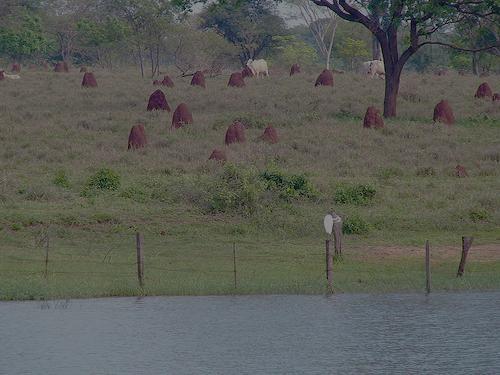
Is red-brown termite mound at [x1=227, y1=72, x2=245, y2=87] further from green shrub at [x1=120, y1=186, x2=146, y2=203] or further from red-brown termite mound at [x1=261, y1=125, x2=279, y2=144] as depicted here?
green shrub at [x1=120, y1=186, x2=146, y2=203]

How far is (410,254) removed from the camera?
26219mm

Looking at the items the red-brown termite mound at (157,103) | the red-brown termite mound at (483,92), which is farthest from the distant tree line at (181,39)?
the red-brown termite mound at (157,103)

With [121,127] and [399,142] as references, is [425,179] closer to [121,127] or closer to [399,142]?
[399,142]

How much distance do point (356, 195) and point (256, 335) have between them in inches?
446

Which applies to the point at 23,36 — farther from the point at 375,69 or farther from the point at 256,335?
the point at 256,335

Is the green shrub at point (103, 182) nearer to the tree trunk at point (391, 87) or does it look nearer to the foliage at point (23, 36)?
the tree trunk at point (391, 87)

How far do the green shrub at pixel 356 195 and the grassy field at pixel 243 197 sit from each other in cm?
5

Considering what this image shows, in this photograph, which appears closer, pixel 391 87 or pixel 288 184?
pixel 288 184

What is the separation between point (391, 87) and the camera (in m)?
43.3

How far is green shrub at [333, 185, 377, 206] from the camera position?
30.4 meters

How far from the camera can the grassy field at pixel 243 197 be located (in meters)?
24.1

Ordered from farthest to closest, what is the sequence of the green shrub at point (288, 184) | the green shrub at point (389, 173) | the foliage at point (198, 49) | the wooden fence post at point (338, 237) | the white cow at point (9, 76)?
the foliage at point (198, 49)
the white cow at point (9, 76)
the green shrub at point (389, 173)
the green shrub at point (288, 184)
the wooden fence post at point (338, 237)

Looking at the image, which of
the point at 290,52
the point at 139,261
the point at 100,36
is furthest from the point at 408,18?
the point at 290,52

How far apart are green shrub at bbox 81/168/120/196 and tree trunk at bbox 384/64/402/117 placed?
1546 centimetres
